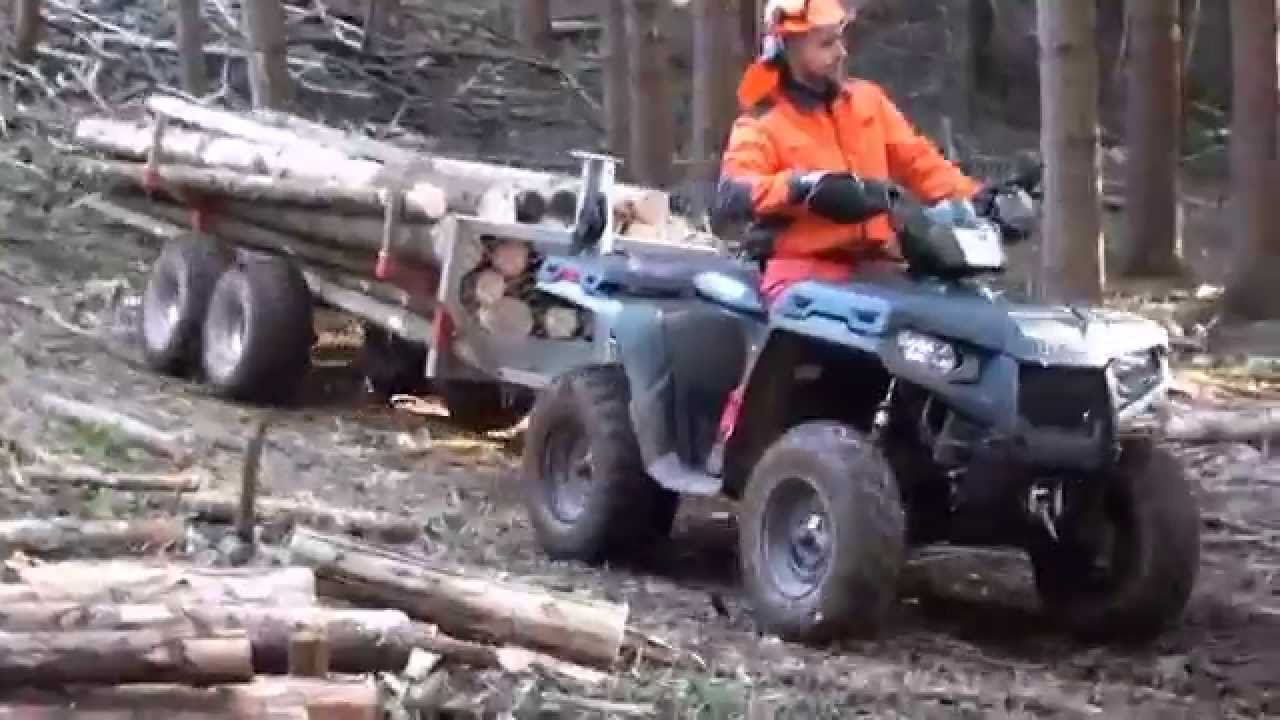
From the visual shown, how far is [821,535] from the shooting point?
684 cm

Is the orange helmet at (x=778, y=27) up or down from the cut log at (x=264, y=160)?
up

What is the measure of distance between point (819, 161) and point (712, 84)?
9.21m

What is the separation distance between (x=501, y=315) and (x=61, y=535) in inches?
134

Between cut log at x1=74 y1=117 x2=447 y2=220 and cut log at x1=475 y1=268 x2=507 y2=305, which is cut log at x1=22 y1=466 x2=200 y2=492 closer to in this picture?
cut log at x1=475 y1=268 x2=507 y2=305

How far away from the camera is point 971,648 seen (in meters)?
6.92

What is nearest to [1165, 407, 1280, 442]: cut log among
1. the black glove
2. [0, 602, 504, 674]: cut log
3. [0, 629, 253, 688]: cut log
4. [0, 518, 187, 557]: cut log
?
the black glove

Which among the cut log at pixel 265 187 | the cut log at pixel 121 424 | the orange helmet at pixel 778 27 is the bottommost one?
the cut log at pixel 121 424

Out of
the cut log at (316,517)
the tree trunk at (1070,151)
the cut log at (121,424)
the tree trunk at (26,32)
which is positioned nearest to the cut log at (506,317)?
the cut log at (121,424)

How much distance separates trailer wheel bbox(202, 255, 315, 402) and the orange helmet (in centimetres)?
456

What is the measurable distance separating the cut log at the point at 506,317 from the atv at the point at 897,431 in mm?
2219

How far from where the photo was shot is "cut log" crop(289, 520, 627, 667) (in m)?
6.20

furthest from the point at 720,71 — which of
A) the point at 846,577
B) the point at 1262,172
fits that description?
the point at 846,577

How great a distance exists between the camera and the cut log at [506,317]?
33.6ft

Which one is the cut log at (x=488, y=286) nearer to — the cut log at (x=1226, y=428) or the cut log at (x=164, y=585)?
the cut log at (x=1226, y=428)
